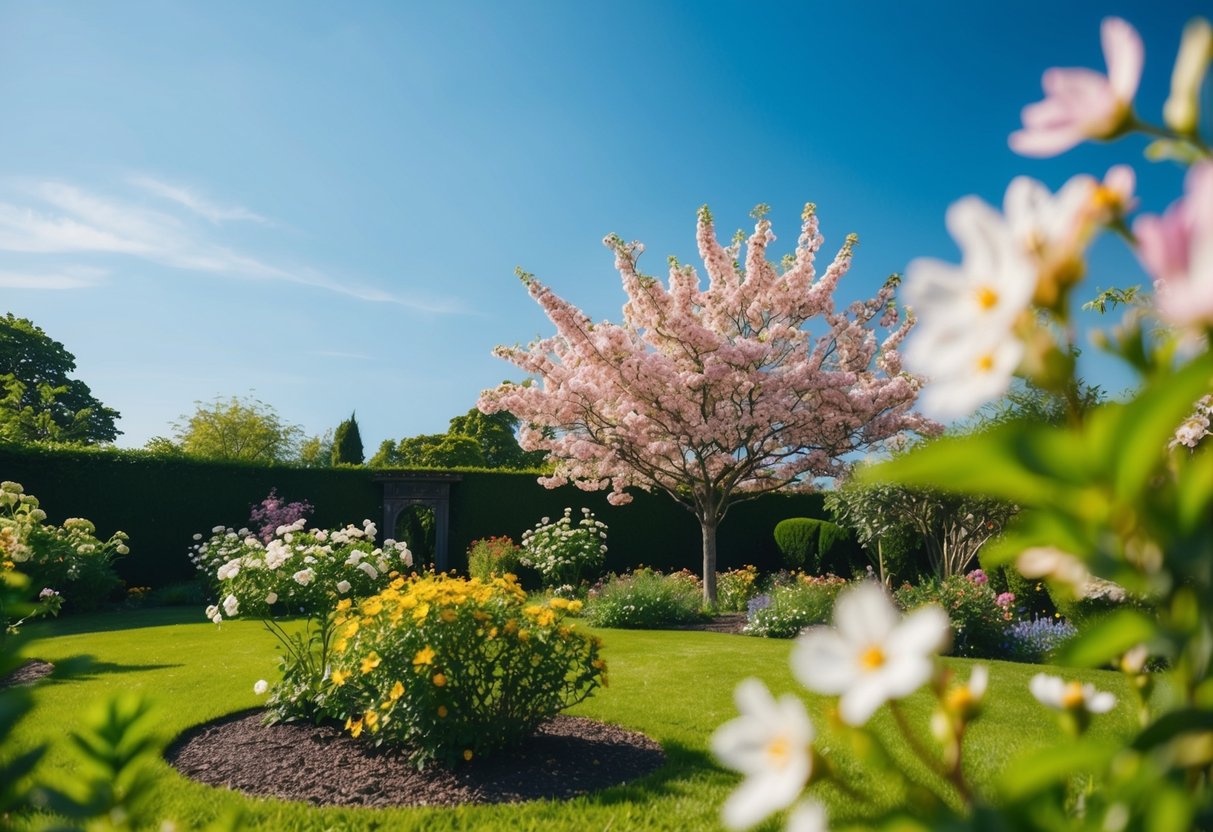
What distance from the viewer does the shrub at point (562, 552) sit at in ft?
48.0

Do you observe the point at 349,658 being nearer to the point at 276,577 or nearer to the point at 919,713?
the point at 276,577

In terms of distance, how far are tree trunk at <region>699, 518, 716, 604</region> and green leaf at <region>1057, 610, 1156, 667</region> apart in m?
12.0

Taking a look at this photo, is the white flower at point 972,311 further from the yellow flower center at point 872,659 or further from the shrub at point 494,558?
the shrub at point 494,558

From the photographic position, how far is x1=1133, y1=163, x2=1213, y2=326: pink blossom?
1.39 ft

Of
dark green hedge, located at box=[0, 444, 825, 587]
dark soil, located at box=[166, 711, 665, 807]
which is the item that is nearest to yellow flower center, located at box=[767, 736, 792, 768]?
dark soil, located at box=[166, 711, 665, 807]

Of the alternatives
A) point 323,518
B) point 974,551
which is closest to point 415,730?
point 974,551

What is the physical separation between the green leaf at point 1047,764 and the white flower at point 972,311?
23 centimetres

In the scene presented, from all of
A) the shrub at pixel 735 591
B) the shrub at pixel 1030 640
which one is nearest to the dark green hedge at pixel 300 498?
the shrub at pixel 735 591

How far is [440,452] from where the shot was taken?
3359cm

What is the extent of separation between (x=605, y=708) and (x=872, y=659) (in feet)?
18.5

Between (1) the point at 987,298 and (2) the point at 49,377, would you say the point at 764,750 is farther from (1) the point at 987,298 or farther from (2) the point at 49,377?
(2) the point at 49,377

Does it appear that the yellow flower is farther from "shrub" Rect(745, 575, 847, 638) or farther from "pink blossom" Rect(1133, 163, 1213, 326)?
"shrub" Rect(745, 575, 847, 638)

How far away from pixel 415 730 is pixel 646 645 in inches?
196

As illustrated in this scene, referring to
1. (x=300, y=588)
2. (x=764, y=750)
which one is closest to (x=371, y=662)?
(x=300, y=588)
